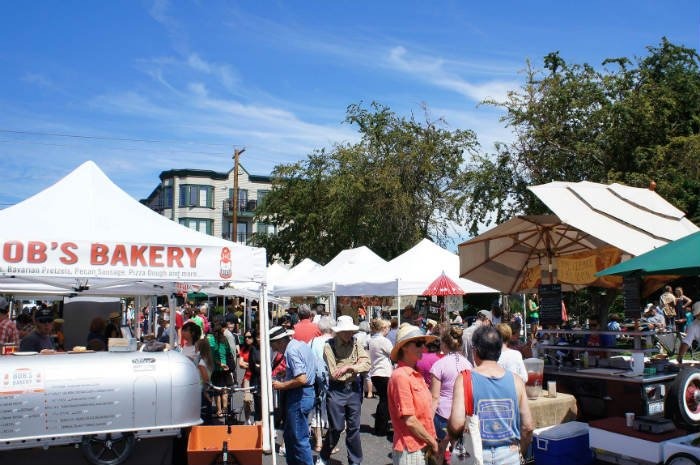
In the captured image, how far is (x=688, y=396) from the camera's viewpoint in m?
5.88

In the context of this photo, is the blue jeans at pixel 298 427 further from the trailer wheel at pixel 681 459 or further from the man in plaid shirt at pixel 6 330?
the man in plaid shirt at pixel 6 330

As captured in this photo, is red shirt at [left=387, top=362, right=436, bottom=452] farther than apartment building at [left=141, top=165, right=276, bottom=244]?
No

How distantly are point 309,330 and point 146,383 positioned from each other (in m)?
3.94

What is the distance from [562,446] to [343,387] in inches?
95.2

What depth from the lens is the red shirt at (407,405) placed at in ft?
14.2

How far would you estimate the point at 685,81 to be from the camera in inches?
926

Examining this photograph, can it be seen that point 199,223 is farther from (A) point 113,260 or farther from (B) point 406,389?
(B) point 406,389

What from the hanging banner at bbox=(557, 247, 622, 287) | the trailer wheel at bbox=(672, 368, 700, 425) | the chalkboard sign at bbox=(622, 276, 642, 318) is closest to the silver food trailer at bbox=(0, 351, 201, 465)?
the trailer wheel at bbox=(672, 368, 700, 425)

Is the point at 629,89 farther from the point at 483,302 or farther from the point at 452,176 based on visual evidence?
the point at 483,302

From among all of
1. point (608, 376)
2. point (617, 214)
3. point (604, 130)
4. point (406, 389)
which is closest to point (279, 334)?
point (406, 389)

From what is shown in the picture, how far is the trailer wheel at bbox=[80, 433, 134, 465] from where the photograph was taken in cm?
542

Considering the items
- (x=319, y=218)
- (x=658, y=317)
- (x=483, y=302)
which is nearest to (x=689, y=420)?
(x=658, y=317)

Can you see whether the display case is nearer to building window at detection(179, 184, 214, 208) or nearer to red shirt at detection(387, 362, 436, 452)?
red shirt at detection(387, 362, 436, 452)

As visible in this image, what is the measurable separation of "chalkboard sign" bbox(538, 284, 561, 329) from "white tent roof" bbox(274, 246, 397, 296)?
550cm
